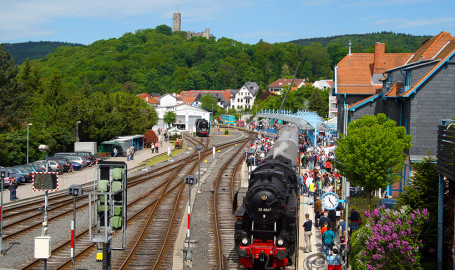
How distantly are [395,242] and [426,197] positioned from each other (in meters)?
2.14

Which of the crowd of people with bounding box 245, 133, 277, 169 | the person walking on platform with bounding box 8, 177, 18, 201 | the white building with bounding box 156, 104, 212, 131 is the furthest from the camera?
the white building with bounding box 156, 104, 212, 131

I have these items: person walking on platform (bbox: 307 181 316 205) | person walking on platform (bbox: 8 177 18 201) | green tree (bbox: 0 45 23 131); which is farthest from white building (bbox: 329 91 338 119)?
person walking on platform (bbox: 8 177 18 201)

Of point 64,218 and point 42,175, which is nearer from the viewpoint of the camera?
point 42,175

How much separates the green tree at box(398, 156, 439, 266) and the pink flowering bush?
26 centimetres

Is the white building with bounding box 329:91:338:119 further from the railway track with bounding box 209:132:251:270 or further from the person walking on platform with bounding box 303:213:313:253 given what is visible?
the person walking on platform with bounding box 303:213:313:253

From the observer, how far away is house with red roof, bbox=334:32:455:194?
26094mm

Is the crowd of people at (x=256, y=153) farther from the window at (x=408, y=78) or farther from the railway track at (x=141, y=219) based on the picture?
the window at (x=408, y=78)

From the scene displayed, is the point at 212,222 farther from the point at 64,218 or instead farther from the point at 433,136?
the point at 433,136

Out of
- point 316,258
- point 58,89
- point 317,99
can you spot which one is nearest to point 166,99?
point 317,99

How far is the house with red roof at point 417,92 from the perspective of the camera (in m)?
26.1

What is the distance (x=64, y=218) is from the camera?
2228 cm

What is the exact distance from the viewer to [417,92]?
26391 millimetres

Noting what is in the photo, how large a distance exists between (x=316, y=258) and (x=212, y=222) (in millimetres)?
6434

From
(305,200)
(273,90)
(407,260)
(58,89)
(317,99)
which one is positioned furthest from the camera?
(273,90)
